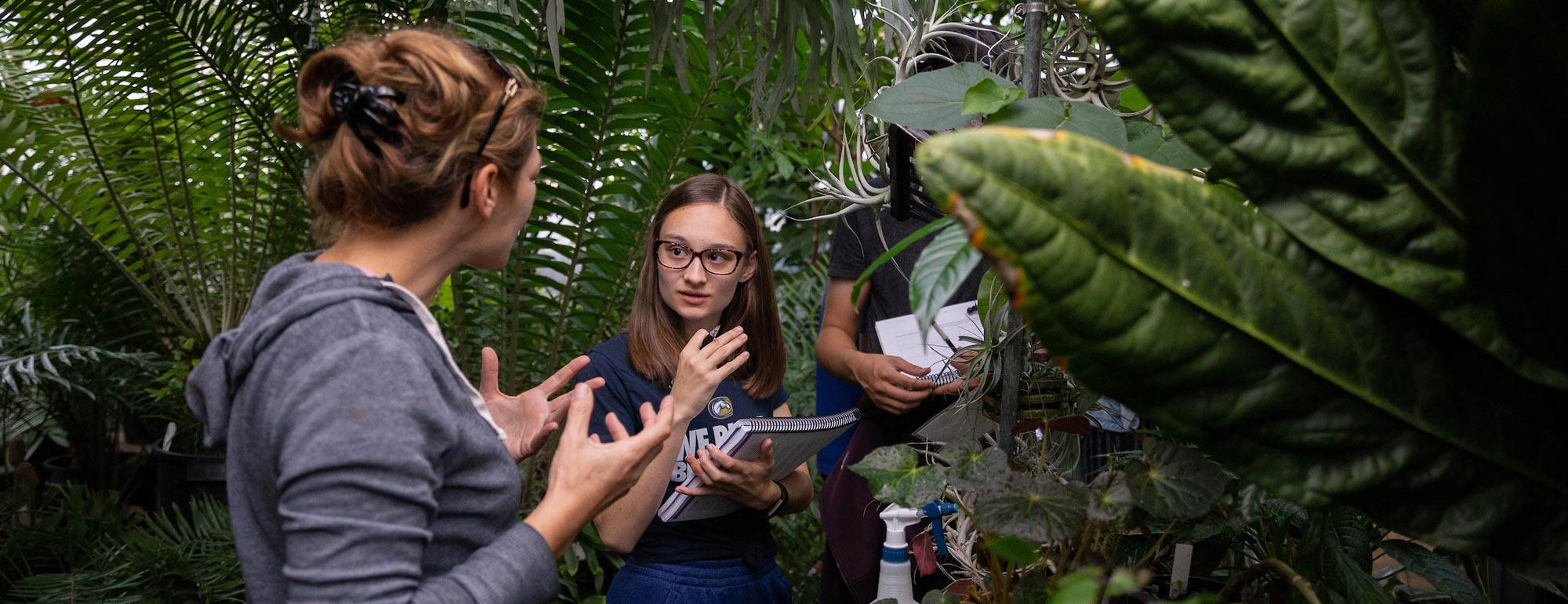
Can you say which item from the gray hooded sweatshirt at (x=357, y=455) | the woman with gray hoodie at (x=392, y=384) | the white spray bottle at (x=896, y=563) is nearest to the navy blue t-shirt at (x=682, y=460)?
the white spray bottle at (x=896, y=563)

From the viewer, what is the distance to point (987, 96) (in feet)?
3.30

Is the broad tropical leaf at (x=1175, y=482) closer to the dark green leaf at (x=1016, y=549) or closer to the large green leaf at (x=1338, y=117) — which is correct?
the dark green leaf at (x=1016, y=549)

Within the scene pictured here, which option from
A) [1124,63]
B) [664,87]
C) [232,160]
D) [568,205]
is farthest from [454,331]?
[1124,63]

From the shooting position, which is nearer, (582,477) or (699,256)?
(582,477)

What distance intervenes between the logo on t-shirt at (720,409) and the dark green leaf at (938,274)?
1.16 metres

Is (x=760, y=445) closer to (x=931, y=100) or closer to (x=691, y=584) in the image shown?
(x=691, y=584)

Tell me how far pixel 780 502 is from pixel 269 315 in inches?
42.9

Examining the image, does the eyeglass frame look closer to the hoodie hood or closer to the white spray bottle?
the white spray bottle

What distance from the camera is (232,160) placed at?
317cm

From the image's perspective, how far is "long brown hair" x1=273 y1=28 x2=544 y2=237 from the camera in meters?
0.99

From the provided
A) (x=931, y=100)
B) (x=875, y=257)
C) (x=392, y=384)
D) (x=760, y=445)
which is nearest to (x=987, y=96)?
(x=931, y=100)

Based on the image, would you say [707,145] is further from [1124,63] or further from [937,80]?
[1124,63]

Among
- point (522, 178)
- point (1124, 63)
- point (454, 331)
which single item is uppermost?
point (1124, 63)

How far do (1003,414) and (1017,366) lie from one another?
6 cm
